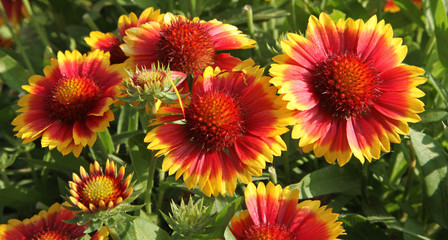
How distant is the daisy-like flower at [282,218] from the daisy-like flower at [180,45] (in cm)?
41

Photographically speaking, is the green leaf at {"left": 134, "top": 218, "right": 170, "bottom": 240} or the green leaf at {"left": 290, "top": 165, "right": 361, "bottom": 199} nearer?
the green leaf at {"left": 134, "top": 218, "right": 170, "bottom": 240}

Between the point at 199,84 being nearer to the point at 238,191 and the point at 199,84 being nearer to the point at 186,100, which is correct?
the point at 186,100

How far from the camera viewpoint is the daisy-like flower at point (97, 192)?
1106 millimetres

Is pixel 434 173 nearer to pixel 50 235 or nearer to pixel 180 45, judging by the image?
pixel 180 45

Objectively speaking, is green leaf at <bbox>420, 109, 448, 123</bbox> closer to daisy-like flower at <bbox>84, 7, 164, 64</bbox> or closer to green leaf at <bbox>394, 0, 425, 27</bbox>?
green leaf at <bbox>394, 0, 425, 27</bbox>

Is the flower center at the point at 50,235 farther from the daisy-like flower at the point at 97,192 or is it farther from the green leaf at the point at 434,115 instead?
the green leaf at the point at 434,115

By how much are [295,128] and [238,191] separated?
0.39 meters

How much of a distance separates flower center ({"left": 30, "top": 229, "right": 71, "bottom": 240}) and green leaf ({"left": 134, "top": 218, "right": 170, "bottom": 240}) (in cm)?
20

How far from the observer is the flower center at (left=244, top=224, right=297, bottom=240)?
115 centimetres

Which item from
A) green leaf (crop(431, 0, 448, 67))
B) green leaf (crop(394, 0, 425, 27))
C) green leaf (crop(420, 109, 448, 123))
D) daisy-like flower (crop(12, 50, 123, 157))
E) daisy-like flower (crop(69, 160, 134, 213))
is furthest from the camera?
green leaf (crop(394, 0, 425, 27))

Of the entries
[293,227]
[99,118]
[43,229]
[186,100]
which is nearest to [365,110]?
[293,227]

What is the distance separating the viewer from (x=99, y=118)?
135cm

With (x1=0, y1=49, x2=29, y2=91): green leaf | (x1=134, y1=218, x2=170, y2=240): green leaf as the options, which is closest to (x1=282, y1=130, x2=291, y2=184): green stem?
(x1=134, y1=218, x2=170, y2=240): green leaf

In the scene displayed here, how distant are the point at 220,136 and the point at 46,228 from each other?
59cm
